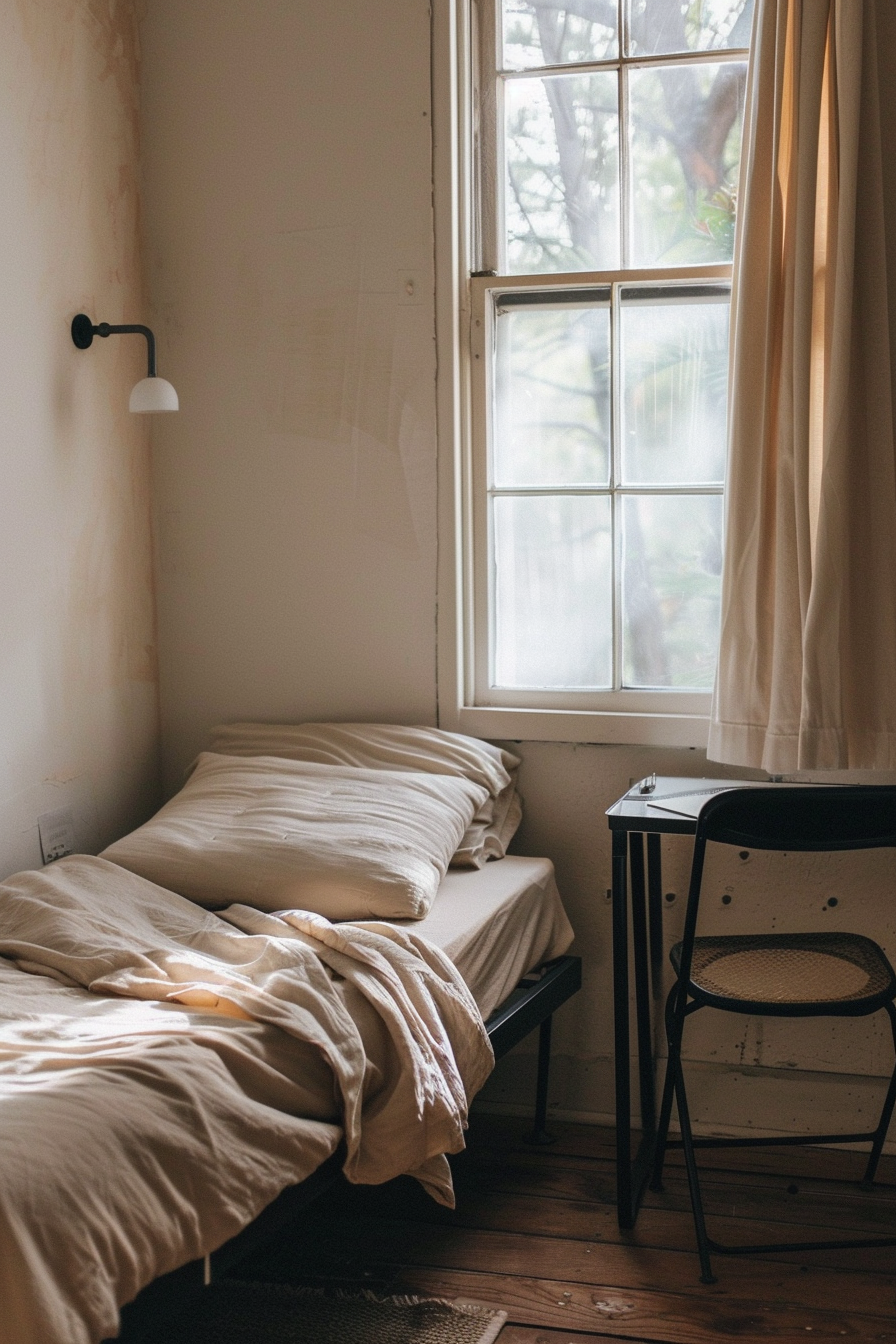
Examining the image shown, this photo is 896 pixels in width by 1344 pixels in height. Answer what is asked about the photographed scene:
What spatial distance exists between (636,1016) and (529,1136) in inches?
15.1

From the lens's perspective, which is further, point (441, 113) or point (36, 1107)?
point (441, 113)

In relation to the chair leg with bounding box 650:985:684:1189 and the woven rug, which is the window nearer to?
the chair leg with bounding box 650:985:684:1189

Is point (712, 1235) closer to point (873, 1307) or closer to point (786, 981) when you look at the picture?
point (873, 1307)

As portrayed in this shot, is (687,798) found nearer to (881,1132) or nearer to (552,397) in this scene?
(881,1132)

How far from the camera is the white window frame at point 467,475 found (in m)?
2.93

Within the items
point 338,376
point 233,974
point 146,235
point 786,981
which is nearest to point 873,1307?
point 786,981

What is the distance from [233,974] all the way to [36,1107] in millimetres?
524

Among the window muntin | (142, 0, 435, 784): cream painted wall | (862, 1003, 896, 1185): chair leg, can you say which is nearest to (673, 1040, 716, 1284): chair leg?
(862, 1003, 896, 1185): chair leg

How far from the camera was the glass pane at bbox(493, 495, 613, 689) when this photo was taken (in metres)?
3.01

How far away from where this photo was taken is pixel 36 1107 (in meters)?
1.45

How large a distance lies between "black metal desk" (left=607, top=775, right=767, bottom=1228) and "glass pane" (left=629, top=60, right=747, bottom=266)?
50.7 inches

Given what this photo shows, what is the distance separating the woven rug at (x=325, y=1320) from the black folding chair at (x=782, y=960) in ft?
1.58

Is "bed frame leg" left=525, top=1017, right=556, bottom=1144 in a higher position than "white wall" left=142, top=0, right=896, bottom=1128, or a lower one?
lower

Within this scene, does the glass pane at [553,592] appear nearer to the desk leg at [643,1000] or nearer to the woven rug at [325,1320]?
the desk leg at [643,1000]
